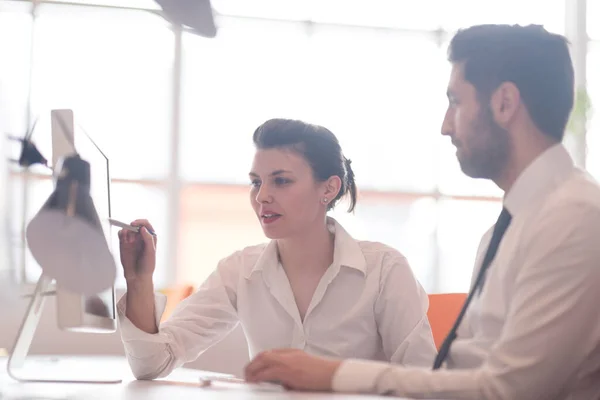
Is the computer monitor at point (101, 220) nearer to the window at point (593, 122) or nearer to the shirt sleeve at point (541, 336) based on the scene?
the shirt sleeve at point (541, 336)

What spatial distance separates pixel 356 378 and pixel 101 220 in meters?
0.56

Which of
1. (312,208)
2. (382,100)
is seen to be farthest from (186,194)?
(312,208)

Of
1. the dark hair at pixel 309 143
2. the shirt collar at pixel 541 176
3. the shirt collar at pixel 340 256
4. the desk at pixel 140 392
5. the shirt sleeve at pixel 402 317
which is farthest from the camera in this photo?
the dark hair at pixel 309 143

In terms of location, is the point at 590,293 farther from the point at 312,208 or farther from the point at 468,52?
the point at 312,208

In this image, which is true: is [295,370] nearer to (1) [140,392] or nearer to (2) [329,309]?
(1) [140,392]

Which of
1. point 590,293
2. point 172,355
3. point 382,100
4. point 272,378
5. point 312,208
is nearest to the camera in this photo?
point 590,293

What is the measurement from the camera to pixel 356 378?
145 centimetres

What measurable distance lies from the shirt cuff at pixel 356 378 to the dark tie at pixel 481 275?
274 millimetres

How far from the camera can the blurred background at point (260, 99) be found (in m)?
5.72

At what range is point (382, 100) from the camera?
613cm

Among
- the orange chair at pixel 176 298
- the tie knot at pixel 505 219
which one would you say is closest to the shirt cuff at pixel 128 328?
the tie knot at pixel 505 219

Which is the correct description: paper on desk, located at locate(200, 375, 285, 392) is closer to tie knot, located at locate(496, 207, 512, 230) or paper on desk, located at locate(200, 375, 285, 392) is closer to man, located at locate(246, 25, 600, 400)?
man, located at locate(246, 25, 600, 400)

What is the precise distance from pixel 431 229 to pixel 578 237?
4846 millimetres

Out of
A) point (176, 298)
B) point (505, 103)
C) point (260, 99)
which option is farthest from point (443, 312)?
point (260, 99)
